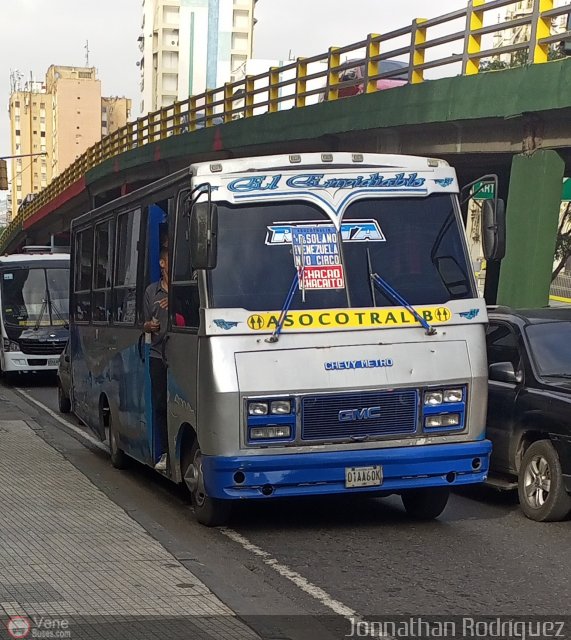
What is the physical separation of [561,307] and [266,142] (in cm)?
1604

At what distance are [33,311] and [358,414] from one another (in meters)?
17.4

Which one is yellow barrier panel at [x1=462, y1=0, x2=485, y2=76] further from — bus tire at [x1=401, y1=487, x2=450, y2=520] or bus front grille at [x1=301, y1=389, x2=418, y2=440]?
bus front grille at [x1=301, y1=389, x2=418, y2=440]

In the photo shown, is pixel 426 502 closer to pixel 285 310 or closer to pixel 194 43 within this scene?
pixel 285 310

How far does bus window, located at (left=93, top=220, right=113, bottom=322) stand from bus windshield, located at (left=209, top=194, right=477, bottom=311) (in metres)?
3.83

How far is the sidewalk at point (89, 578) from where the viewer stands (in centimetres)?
582

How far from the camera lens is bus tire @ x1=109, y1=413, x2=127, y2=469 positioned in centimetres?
1198

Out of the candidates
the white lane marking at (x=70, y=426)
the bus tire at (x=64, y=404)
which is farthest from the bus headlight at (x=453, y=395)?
the bus tire at (x=64, y=404)

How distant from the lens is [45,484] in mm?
10602

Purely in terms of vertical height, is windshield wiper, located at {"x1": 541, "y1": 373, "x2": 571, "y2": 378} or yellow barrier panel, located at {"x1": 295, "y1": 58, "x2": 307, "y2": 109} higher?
Answer: yellow barrier panel, located at {"x1": 295, "y1": 58, "x2": 307, "y2": 109}

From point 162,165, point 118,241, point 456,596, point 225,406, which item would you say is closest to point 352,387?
point 225,406

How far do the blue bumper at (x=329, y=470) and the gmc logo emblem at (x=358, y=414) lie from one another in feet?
0.76

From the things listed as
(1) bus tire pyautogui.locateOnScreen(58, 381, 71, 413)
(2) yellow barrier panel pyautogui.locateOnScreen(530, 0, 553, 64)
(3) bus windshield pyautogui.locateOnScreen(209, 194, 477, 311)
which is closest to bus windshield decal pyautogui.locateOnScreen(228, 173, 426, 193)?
(3) bus windshield pyautogui.locateOnScreen(209, 194, 477, 311)

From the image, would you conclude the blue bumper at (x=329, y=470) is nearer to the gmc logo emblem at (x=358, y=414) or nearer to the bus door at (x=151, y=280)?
the gmc logo emblem at (x=358, y=414)

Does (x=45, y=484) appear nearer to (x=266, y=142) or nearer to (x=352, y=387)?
(x=352, y=387)
